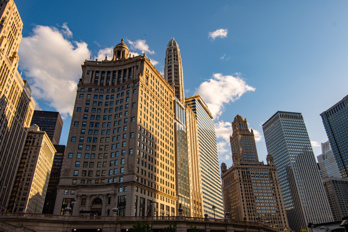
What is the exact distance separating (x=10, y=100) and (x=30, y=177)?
59338 mm

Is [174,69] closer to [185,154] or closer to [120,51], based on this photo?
[120,51]

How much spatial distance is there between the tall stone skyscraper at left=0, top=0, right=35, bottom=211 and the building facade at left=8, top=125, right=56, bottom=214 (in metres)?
11.0

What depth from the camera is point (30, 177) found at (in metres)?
180

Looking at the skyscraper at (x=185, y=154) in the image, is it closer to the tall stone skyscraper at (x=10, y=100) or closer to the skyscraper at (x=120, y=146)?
the skyscraper at (x=120, y=146)

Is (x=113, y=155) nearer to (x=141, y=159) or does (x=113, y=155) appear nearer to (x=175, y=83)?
(x=141, y=159)

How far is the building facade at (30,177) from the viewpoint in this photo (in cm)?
17000

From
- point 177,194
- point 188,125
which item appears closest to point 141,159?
point 177,194

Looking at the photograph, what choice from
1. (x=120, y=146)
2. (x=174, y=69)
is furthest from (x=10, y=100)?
(x=174, y=69)

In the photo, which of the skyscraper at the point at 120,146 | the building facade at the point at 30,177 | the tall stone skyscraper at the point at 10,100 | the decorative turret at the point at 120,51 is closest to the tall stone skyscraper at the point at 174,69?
the skyscraper at the point at 120,146

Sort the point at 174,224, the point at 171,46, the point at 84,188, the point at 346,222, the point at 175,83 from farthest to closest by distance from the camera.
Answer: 1. the point at 171,46
2. the point at 175,83
3. the point at 84,188
4. the point at 174,224
5. the point at 346,222

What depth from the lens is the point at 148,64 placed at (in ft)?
378

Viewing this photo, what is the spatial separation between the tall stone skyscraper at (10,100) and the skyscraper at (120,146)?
194 ft

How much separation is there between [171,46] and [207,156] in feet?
278

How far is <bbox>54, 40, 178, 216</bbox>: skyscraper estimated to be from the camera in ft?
275
